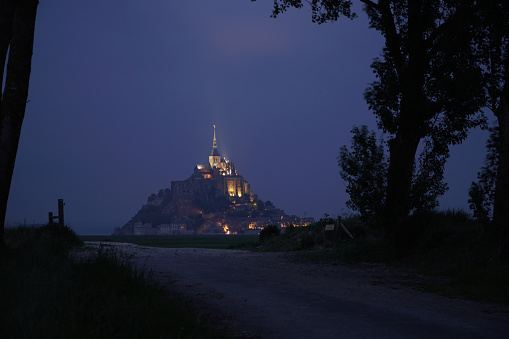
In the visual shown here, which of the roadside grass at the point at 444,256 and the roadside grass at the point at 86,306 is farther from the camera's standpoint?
the roadside grass at the point at 444,256

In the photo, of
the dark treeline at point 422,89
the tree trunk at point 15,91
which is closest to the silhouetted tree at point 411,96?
the dark treeline at point 422,89

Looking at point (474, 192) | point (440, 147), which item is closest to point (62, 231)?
point (440, 147)

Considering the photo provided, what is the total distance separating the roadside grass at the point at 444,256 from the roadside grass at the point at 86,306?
6.94m

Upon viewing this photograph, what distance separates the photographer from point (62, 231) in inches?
1358

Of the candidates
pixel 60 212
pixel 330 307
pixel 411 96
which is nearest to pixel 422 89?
pixel 411 96

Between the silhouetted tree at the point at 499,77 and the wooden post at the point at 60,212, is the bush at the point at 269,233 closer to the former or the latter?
the wooden post at the point at 60,212

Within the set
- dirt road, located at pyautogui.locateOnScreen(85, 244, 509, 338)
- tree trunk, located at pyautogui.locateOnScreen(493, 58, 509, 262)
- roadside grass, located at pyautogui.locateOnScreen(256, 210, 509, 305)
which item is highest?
tree trunk, located at pyautogui.locateOnScreen(493, 58, 509, 262)

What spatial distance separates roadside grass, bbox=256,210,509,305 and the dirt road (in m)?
0.93

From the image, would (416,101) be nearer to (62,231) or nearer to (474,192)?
(474,192)

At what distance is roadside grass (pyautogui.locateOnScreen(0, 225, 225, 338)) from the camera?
21.3ft

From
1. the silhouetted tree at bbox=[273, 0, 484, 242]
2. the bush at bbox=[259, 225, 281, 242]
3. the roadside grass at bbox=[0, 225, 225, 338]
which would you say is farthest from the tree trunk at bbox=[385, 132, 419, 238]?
the bush at bbox=[259, 225, 281, 242]

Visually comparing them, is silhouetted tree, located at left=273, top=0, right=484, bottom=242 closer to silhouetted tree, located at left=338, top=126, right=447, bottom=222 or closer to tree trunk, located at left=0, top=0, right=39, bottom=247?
silhouetted tree, located at left=338, top=126, right=447, bottom=222

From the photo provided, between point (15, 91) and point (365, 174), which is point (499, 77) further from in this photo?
point (15, 91)

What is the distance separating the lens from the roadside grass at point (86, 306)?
6.48 meters
